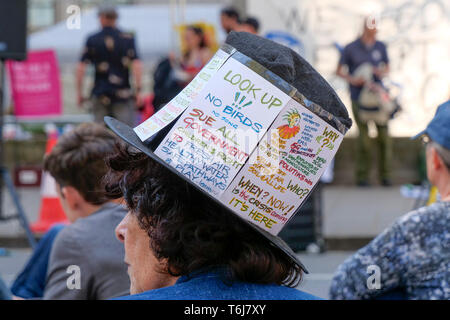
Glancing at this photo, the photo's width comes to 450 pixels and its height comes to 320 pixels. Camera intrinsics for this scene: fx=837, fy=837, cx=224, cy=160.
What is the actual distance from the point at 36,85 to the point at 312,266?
5242 millimetres

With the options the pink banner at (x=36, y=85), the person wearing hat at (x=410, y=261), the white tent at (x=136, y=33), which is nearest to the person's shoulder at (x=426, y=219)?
the person wearing hat at (x=410, y=261)

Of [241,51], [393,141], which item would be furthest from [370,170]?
[241,51]

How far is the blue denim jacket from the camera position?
1.41 metres

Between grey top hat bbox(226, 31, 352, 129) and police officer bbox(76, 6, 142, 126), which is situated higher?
grey top hat bbox(226, 31, 352, 129)

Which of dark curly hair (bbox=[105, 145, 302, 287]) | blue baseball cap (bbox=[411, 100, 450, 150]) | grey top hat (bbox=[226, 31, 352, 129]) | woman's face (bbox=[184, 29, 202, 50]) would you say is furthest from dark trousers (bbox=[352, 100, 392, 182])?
dark curly hair (bbox=[105, 145, 302, 287])

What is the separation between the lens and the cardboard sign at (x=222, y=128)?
4.92ft

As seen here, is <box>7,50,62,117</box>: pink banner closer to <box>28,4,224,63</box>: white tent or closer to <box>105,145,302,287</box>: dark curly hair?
<box>28,4,224,63</box>: white tent

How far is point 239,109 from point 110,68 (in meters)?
7.02

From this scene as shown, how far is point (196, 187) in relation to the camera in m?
1.47

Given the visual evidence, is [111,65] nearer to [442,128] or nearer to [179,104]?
[442,128]

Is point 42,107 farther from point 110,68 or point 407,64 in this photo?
point 407,64

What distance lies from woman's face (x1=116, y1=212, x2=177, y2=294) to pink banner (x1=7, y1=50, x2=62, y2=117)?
8.84 meters

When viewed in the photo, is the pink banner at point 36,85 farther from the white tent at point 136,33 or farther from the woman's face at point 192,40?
the white tent at point 136,33
